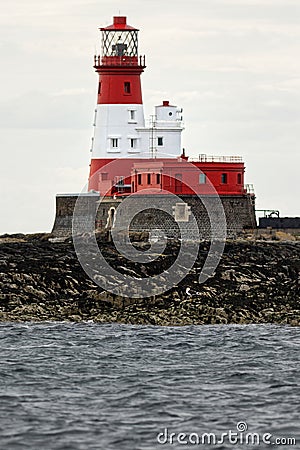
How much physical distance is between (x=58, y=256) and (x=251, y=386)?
14334mm

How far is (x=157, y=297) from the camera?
3000 cm

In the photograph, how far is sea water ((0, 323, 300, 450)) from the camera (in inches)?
659

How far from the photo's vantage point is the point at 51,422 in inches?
688

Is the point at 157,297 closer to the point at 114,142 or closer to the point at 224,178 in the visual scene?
the point at 224,178

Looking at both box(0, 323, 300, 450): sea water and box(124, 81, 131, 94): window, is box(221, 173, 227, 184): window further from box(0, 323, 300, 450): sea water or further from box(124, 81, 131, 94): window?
box(0, 323, 300, 450): sea water

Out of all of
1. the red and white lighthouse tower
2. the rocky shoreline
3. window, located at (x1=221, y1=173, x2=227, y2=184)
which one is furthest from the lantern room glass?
the rocky shoreline

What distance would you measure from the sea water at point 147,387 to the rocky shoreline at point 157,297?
27.6 inches

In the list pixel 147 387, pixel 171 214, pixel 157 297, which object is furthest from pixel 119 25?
pixel 147 387

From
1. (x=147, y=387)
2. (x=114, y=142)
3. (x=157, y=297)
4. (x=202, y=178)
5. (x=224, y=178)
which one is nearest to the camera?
(x=147, y=387)

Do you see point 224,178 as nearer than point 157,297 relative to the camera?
No

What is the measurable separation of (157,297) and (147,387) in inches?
385

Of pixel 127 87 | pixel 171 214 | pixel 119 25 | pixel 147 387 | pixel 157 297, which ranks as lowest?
pixel 147 387

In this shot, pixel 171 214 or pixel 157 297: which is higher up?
pixel 171 214

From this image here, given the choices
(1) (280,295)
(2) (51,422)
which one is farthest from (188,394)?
Result: (1) (280,295)
